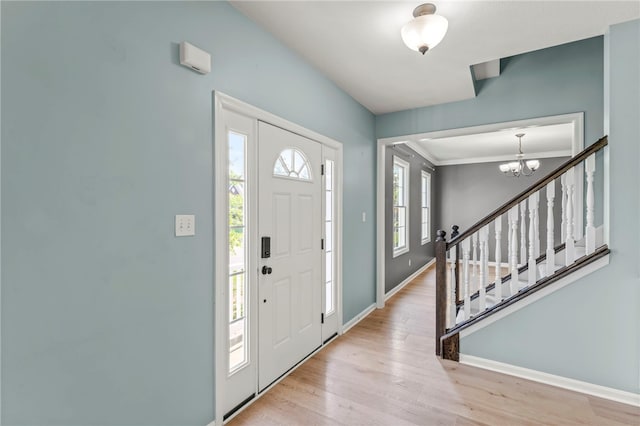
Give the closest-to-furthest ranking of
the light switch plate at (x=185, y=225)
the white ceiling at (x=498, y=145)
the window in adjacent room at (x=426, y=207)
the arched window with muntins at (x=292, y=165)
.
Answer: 1. the light switch plate at (x=185, y=225)
2. the arched window with muntins at (x=292, y=165)
3. the white ceiling at (x=498, y=145)
4. the window in adjacent room at (x=426, y=207)

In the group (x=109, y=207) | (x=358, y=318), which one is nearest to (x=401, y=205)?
(x=358, y=318)

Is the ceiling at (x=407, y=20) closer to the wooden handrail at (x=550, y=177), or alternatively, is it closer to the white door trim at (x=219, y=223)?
the white door trim at (x=219, y=223)

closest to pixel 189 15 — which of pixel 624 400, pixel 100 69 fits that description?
pixel 100 69

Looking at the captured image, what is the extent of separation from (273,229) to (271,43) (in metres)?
1.39

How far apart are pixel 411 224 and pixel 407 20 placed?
14.5 feet

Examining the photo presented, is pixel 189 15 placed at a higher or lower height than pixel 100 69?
higher

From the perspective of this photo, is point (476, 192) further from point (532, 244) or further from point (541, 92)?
point (532, 244)

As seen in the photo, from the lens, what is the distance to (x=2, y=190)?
3.38 ft

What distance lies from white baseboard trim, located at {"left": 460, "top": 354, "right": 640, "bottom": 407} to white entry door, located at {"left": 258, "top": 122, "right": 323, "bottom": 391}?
1412 mm

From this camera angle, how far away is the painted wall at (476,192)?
6.77 metres

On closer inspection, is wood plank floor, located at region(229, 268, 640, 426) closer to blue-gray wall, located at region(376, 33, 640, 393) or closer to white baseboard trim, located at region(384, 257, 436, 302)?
blue-gray wall, located at region(376, 33, 640, 393)

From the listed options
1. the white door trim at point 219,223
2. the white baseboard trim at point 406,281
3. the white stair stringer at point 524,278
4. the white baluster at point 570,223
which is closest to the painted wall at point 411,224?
the white baseboard trim at point 406,281

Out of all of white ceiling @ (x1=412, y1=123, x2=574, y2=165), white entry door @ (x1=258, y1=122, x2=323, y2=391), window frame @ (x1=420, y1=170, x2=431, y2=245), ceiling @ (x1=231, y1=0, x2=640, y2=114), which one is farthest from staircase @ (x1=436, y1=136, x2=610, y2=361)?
window frame @ (x1=420, y1=170, x2=431, y2=245)

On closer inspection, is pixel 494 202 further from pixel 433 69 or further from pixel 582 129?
pixel 433 69
